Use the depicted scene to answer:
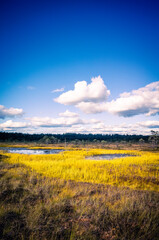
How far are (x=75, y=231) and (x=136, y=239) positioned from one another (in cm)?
170

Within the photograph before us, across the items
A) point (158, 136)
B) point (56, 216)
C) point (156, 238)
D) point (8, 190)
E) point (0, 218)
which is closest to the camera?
point (156, 238)

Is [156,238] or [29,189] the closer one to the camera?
[156,238]

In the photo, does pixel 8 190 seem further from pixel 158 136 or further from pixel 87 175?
Result: pixel 158 136

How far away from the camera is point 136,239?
330cm

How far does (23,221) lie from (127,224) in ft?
11.1

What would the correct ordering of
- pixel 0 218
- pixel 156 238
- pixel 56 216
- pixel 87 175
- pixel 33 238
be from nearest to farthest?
pixel 33 238
pixel 156 238
pixel 0 218
pixel 56 216
pixel 87 175

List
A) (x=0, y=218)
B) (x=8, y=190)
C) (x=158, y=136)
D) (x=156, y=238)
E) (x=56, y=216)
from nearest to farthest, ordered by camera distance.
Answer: (x=156, y=238) < (x=0, y=218) < (x=56, y=216) < (x=8, y=190) < (x=158, y=136)

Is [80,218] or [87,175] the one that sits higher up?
[80,218]

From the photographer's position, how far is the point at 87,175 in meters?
11.5

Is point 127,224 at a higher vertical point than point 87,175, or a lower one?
higher

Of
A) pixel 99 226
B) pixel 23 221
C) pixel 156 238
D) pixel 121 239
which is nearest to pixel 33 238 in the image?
pixel 23 221

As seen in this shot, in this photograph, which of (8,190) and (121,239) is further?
(8,190)

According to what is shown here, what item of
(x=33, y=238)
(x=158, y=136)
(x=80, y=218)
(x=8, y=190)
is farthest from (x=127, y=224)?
(x=158, y=136)

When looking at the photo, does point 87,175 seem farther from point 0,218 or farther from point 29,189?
point 0,218
